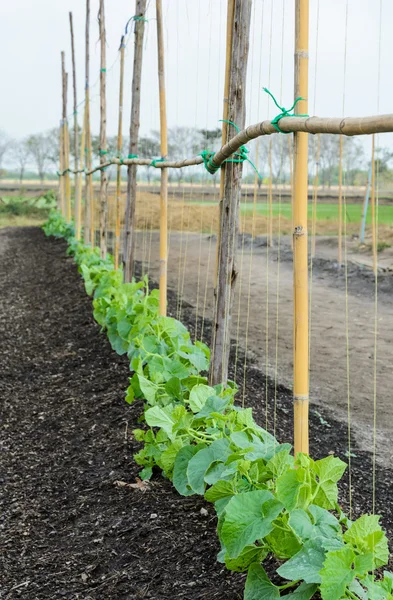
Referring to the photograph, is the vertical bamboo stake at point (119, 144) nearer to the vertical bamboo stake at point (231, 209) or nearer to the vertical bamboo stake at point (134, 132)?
the vertical bamboo stake at point (134, 132)

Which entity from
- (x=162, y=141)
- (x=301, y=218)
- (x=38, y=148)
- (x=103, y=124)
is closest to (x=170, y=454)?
(x=301, y=218)

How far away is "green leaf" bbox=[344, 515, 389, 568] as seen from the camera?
6.88 feet

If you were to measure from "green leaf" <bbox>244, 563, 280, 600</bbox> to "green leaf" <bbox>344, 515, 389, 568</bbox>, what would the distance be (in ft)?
1.01

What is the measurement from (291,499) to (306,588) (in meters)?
0.25

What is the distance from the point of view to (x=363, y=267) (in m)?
13.7

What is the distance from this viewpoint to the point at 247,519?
2.32 meters

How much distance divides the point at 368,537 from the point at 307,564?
0.20m

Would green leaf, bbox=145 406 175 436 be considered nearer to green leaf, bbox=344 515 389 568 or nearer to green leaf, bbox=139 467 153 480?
green leaf, bbox=139 467 153 480

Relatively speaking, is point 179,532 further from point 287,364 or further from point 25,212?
point 25,212

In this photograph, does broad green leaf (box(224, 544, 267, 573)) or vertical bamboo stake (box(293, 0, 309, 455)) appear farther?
vertical bamboo stake (box(293, 0, 309, 455))

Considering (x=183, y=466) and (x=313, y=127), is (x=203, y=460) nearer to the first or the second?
(x=183, y=466)

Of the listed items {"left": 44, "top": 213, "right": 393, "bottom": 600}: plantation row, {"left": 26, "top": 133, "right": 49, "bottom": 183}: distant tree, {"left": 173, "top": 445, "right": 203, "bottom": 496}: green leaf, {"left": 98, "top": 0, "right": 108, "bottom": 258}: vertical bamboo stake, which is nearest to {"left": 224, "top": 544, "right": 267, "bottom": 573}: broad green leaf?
{"left": 44, "top": 213, "right": 393, "bottom": 600}: plantation row

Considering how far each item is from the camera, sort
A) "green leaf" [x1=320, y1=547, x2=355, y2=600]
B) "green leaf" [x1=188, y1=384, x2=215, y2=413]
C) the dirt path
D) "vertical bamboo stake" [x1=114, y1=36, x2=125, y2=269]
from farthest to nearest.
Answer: "vertical bamboo stake" [x1=114, y1=36, x2=125, y2=269]
the dirt path
"green leaf" [x1=188, y1=384, x2=215, y2=413]
"green leaf" [x1=320, y1=547, x2=355, y2=600]

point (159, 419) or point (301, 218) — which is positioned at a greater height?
point (301, 218)
